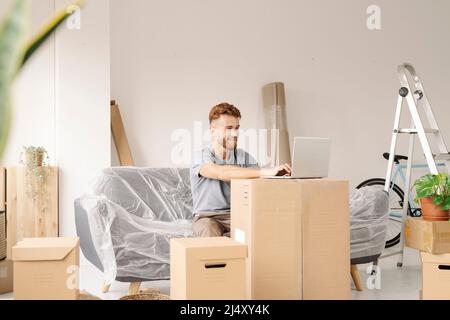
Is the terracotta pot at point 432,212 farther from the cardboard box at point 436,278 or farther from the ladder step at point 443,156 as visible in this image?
the cardboard box at point 436,278

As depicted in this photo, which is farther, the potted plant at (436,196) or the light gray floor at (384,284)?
the potted plant at (436,196)

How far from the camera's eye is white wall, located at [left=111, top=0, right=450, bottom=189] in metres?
4.46

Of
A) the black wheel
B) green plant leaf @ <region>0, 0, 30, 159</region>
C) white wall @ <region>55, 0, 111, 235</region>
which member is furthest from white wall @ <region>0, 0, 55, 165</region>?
green plant leaf @ <region>0, 0, 30, 159</region>

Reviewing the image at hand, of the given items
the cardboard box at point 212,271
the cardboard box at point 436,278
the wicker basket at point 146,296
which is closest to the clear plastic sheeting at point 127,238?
the wicker basket at point 146,296

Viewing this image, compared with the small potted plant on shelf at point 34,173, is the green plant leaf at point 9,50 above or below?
above

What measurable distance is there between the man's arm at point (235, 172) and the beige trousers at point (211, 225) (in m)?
0.21

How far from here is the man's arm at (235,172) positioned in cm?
246

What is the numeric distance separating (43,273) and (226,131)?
1211 millimetres

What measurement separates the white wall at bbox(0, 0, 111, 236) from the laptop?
1.96 meters

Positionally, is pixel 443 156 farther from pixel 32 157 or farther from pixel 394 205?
pixel 32 157

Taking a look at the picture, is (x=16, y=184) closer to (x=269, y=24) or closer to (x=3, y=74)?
(x=269, y=24)

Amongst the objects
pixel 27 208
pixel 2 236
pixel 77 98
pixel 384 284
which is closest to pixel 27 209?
pixel 27 208

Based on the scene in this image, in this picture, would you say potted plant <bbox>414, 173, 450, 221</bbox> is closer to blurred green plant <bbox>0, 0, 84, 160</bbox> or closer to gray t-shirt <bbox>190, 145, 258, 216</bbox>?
gray t-shirt <bbox>190, 145, 258, 216</bbox>
